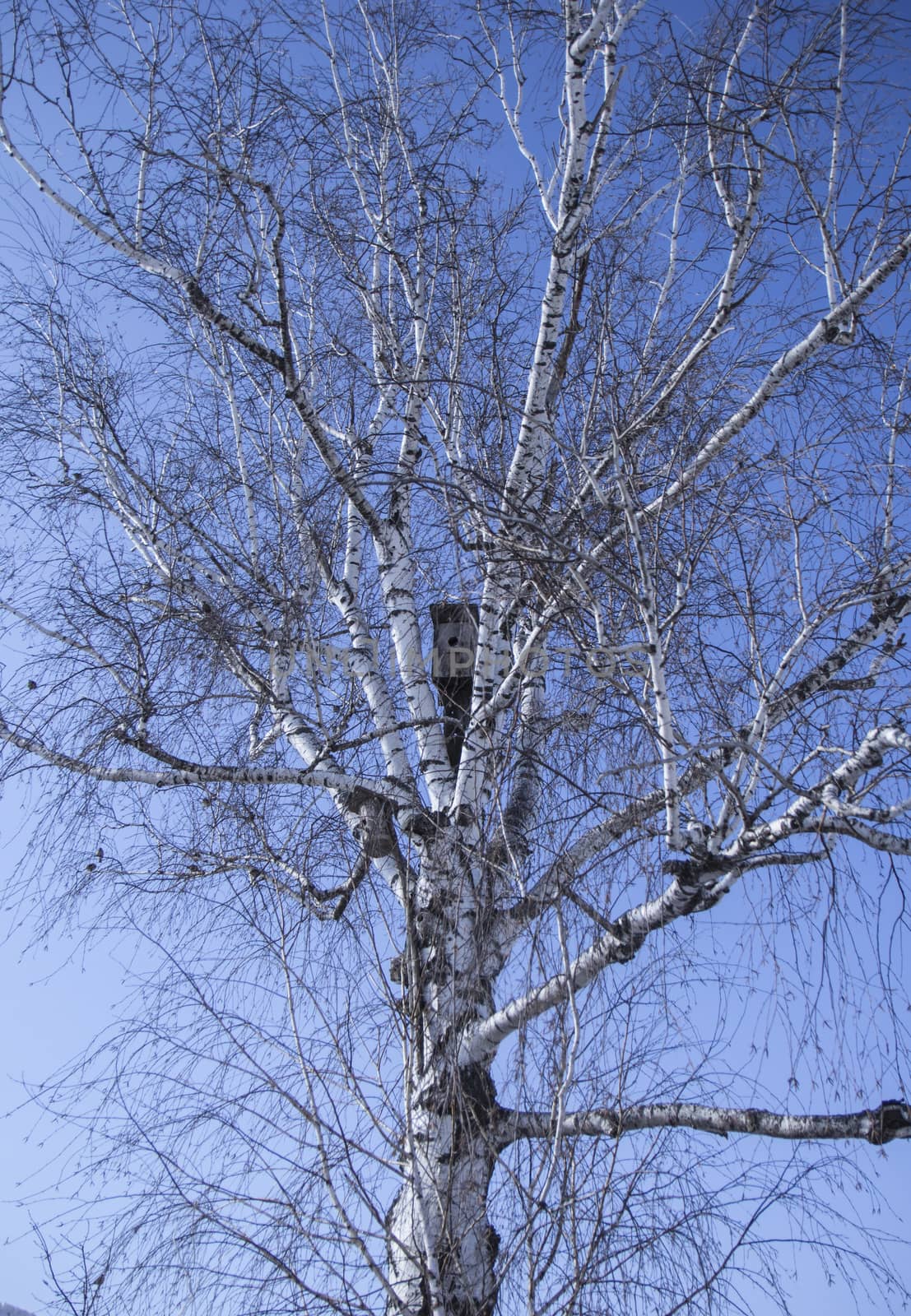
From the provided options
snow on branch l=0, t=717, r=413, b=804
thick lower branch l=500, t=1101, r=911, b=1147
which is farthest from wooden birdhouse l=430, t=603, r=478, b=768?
thick lower branch l=500, t=1101, r=911, b=1147

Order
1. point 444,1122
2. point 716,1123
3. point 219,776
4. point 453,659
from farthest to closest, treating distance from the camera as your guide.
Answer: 1. point 453,659
2. point 219,776
3. point 444,1122
4. point 716,1123

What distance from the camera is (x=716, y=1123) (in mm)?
Answer: 3727

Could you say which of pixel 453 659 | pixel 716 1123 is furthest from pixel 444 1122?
pixel 453 659

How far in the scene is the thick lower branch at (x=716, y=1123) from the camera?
11.1 ft

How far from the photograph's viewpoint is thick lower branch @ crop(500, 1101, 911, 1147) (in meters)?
3.37

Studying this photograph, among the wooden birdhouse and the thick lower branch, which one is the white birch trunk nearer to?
the thick lower branch

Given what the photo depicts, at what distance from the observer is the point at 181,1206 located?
3572 millimetres

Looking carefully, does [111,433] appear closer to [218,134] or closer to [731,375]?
[218,134]

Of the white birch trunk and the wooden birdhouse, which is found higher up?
the wooden birdhouse

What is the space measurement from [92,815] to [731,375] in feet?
11.3

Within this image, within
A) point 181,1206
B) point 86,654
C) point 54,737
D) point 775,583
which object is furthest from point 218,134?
point 181,1206

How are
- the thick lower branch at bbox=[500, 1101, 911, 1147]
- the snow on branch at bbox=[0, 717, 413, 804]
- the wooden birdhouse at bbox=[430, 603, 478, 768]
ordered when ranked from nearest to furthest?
1. the thick lower branch at bbox=[500, 1101, 911, 1147]
2. the snow on branch at bbox=[0, 717, 413, 804]
3. the wooden birdhouse at bbox=[430, 603, 478, 768]

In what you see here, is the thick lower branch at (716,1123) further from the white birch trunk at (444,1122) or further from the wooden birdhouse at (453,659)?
the wooden birdhouse at (453,659)

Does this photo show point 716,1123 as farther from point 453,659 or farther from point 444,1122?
point 453,659
